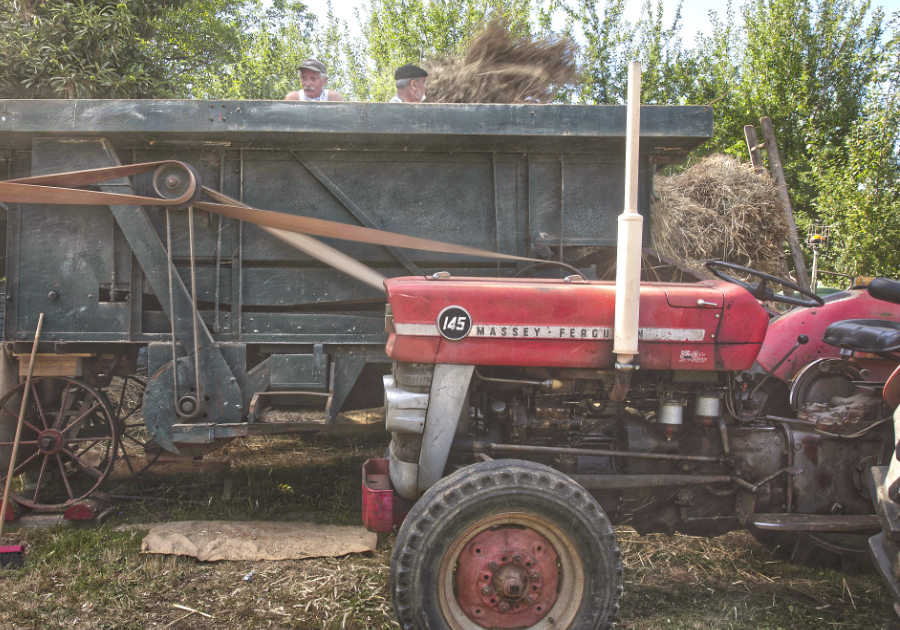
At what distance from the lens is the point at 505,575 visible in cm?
264

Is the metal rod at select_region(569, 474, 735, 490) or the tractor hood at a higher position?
the tractor hood

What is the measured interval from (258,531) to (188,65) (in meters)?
12.7

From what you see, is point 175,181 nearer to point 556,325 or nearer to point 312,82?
point 312,82

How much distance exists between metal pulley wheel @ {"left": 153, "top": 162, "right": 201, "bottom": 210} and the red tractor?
1.62 meters

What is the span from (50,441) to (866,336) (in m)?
4.97

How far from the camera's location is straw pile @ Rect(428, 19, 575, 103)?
14.2 feet

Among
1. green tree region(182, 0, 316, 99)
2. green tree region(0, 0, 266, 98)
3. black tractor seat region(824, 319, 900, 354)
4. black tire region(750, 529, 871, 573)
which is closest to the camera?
black tractor seat region(824, 319, 900, 354)

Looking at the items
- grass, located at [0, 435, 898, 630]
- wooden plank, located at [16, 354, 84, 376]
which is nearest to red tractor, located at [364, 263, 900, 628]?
grass, located at [0, 435, 898, 630]

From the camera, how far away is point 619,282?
2576 mm

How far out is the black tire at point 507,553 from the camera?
2.56 meters

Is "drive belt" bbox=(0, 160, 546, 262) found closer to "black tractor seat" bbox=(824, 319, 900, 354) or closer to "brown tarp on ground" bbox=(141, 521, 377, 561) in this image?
"black tractor seat" bbox=(824, 319, 900, 354)

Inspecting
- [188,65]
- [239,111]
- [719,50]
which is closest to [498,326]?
[239,111]

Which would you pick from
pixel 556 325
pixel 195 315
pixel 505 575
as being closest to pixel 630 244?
pixel 556 325

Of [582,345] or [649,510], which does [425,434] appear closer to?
[582,345]
